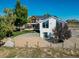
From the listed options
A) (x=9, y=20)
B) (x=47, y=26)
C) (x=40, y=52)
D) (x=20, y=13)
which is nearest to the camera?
(x=40, y=52)

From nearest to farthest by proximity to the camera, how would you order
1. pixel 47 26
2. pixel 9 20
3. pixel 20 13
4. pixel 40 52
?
pixel 40 52 < pixel 47 26 < pixel 9 20 < pixel 20 13

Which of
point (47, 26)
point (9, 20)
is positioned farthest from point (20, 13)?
point (47, 26)

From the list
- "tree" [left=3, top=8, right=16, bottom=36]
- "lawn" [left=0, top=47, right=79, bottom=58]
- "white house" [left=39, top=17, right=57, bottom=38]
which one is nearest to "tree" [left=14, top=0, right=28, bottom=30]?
"tree" [left=3, top=8, right=16, bottom=36]

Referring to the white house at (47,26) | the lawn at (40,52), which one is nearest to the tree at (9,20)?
the white house at (47,26)

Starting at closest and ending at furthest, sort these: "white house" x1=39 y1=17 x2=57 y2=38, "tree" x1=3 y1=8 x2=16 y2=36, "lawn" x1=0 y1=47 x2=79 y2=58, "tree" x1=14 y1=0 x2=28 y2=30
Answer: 1. "lawn" x1=0 y1=47 x2=79 y2=58
2. "white house" x1=39 y1=17 x2=57 y2=38
3. "tree" x1=3 y1=8 x2=16 y2=36
4. "tree" x1=14 y1=0 x2=28 y2=30

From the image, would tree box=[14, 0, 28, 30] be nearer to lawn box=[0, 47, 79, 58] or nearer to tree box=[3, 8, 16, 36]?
tree box=[3, 8, 16, 36]

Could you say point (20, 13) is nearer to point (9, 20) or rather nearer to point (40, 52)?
point (9, 20)

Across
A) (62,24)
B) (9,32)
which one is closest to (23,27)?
(9,32)

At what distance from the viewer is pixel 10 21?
90.6 feet

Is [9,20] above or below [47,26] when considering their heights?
above

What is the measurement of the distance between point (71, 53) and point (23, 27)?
23500 mm

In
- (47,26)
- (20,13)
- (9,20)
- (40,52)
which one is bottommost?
(40,52)

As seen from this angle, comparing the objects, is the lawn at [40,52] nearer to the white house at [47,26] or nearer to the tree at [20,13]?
the white house at [47,26]

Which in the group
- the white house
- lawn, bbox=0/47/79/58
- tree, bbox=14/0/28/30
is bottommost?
lawn, bbox=0/47/79/58
